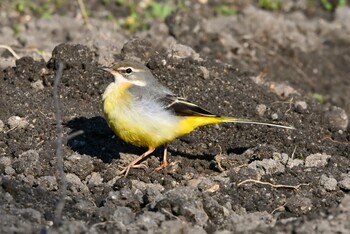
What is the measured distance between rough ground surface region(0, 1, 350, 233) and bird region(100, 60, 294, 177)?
403 millimetres

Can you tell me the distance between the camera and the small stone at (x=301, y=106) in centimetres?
1051

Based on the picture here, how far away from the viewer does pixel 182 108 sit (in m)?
8.78

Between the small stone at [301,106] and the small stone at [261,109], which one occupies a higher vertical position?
the small stone at [261,109]

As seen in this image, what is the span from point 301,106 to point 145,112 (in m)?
2.69

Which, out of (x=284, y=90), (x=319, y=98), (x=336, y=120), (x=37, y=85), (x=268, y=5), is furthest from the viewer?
(x=268, y=5)

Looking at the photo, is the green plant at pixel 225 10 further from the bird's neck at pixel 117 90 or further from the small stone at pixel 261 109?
the bird's neck at pixel 117 90

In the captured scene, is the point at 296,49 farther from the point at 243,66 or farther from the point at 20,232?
the point at 20,232

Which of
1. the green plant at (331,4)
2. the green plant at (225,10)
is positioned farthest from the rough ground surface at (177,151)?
the green plant at (331,4)

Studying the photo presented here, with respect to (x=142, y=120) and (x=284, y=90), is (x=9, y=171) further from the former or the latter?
(x=284, y=90)

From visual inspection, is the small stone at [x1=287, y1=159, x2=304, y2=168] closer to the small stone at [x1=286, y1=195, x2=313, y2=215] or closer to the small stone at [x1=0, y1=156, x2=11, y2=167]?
the small stone at [x1=286, y1=195, x2=313, y2=215]

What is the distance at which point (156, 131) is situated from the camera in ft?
28.4

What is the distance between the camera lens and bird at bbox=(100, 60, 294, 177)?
8586mm

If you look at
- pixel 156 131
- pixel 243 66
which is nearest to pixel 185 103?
pixel 156 131

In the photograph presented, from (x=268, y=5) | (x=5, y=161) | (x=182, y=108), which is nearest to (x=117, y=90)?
(x=182, y=108)
